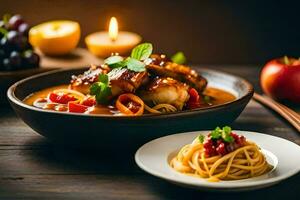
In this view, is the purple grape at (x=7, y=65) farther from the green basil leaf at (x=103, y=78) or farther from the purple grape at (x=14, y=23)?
the green basil leaf at (x=103, y=78)

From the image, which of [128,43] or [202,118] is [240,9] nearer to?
[128,43]

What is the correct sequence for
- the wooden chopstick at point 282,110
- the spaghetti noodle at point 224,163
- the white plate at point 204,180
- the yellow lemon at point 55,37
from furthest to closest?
1. the yellow lemon at point 55,37
2. the wooden chopstick at point 282,110
3. the spaghetti noodle at point 224,163
4. the white plate at point 204,180

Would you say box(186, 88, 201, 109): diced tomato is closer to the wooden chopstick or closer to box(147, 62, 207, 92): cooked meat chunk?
box(147, 62, 207, 92): cooked meat chunk

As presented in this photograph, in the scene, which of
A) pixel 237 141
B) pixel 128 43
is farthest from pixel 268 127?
pixel 128 43

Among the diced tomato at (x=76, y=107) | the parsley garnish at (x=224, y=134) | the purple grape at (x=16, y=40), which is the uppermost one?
the parsley garnish at (x=224, y=134)

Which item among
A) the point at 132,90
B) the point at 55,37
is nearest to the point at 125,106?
the point at 132,90

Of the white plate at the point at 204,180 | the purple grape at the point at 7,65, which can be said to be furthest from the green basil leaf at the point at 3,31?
the white plate at the point at 204,180

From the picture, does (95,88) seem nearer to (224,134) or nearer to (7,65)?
(224,134)
